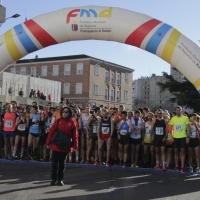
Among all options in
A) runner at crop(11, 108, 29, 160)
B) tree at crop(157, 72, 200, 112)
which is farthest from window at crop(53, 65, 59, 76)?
runner at crop(11, 108, 29, 160)

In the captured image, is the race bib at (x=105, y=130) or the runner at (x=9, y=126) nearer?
the race bib at (x=105, y=130)

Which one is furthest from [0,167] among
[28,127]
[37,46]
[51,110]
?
[37,46]

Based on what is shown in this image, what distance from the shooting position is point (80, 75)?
52781 millimetres

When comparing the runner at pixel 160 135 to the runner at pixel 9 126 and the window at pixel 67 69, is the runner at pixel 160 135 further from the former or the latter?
the window at pixel 67 69

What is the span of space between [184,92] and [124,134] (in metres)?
12.9

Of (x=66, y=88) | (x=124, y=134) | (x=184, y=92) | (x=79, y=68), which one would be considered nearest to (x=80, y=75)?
(x=79, y=68)

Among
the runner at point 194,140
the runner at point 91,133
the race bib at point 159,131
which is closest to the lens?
the runner at point 194,140

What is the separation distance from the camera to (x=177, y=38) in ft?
30.4

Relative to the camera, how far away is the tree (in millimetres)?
21953

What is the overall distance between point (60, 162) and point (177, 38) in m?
4.55

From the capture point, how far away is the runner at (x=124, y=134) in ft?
36.2

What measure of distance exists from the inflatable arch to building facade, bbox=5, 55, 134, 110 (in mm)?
39024

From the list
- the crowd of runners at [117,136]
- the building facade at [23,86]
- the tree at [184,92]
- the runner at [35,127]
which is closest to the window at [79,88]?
the building facade at [23,86]

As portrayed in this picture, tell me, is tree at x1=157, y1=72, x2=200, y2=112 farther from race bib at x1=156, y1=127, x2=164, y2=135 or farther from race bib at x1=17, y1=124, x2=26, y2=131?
race bib at x1=17, y1=124, x2=26, y2=131
